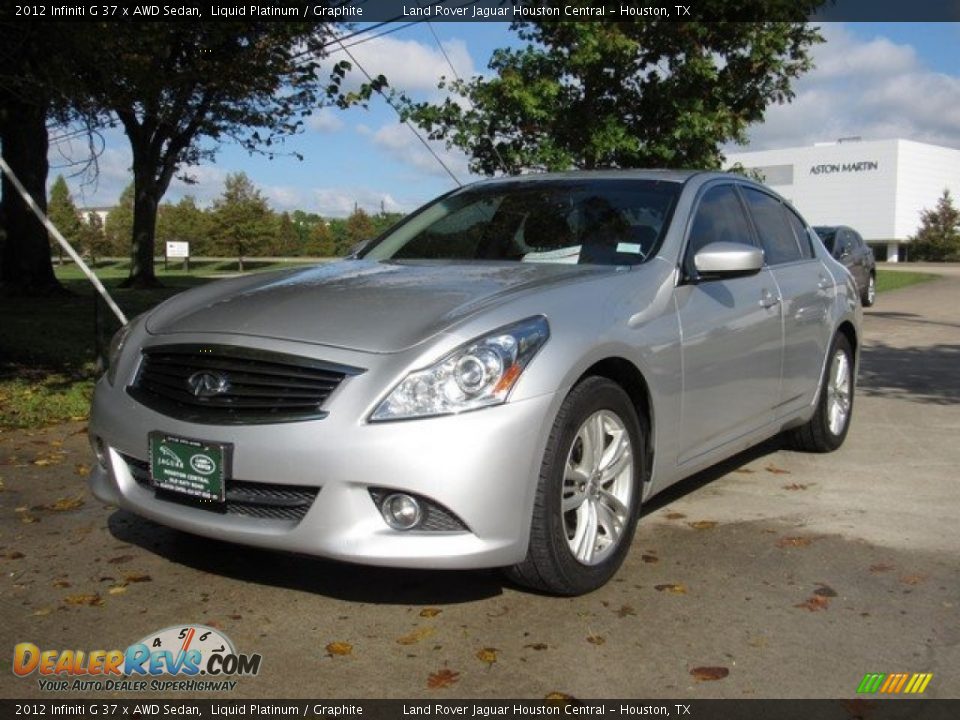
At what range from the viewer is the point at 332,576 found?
13.2 ft

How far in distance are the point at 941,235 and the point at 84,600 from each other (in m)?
83.7

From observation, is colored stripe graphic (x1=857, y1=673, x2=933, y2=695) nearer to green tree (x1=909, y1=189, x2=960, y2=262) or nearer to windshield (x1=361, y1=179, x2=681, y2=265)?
windshield (x1=361, y1=179, x2=681, y2=265)

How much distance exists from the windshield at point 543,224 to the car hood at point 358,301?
0.94 ft

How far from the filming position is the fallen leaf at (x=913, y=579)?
4.01 meters

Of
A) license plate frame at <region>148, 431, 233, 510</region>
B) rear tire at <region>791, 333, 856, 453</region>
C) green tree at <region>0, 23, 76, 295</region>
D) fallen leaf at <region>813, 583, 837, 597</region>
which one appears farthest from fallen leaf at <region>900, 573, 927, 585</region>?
green tree at <region>0, 23, 76, 295</region>

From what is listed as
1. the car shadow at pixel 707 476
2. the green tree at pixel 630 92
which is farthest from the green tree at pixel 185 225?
the car shadow at pixel 707 476

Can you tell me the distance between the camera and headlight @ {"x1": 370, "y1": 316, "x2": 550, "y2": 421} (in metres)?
3.31

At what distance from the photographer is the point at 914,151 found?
319 ft

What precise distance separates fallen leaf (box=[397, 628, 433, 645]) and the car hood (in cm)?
99

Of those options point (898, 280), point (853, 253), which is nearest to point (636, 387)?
point (853, 253)

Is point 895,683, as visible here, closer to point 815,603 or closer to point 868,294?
point 815,603

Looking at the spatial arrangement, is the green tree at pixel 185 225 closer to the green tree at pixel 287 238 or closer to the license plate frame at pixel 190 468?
the green tree at pixel 287 238

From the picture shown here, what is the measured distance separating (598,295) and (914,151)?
10440 centimetres

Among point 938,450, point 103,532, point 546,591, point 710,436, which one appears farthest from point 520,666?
point 938,450
